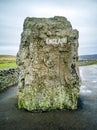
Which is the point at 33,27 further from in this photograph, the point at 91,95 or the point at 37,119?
the point at 91,95

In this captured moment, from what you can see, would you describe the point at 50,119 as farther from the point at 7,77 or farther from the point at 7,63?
the point at 7,63

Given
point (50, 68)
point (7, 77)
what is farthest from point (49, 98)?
point (7, 77)

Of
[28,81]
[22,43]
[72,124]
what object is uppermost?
[22,43]

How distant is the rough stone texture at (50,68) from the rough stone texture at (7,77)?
693 cm

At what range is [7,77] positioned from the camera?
20.0 metres

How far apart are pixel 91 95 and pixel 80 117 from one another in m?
5.17

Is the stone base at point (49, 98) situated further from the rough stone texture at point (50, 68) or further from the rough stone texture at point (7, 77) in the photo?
the rough stone texture at point (7, 77)

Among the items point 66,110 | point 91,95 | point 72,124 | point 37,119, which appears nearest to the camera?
point 72,124

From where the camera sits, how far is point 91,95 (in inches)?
616

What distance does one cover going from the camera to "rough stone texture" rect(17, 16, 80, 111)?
1194cm

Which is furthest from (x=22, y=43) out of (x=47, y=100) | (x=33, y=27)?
(x=47, y=100)

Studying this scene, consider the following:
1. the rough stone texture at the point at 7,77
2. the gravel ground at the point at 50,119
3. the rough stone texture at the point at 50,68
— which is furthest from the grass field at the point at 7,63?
the gravel ground at the point at 50,119

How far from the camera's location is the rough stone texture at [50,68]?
1194 cm

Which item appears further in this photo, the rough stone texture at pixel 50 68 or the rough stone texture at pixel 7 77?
the rough stone texture at pixel 7 77
